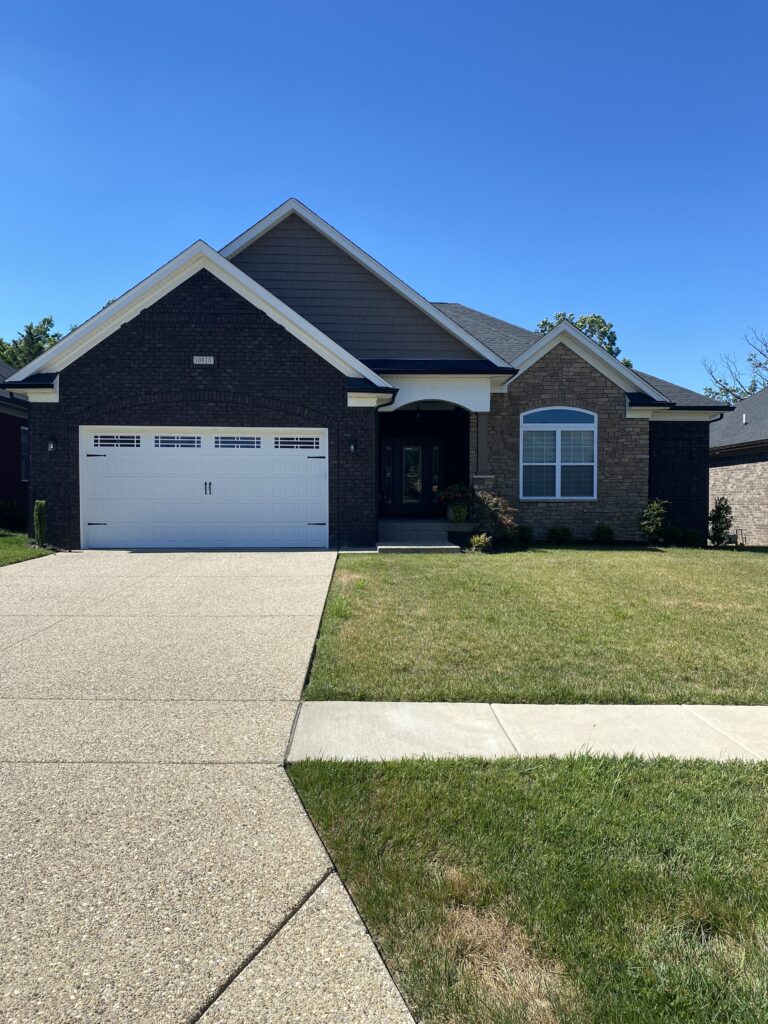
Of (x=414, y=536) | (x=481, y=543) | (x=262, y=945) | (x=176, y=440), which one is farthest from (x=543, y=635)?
(x=176, y=440)

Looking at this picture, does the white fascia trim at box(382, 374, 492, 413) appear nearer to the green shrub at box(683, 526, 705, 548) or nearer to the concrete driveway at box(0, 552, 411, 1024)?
the green shrub at box(683, 526, 705, 548)

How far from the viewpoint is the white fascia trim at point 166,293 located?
13.4 metres

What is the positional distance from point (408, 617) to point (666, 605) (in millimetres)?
3551

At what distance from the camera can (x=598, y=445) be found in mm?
16953

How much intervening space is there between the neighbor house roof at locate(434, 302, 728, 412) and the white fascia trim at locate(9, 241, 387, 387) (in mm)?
5191

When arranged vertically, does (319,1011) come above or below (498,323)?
below

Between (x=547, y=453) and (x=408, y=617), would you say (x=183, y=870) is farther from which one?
(x=547, y=453)

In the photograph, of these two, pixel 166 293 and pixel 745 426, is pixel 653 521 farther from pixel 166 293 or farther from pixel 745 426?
pixel 166 293

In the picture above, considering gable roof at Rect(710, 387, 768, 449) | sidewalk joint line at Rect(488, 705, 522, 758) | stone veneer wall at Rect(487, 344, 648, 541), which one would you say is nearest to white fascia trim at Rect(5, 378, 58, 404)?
stone veneer wall at Rect(487, 344, 648, 541)

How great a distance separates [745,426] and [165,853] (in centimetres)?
2484

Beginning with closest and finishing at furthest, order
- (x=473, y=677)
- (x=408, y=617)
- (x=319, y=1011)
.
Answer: (x=319, y=1011) < (x=473, y=677) < (x=408, y=617)

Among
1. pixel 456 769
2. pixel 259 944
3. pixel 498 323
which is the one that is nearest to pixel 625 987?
pixel 259 944

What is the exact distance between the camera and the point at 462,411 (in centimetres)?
1808

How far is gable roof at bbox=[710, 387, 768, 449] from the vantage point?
2167 cm
